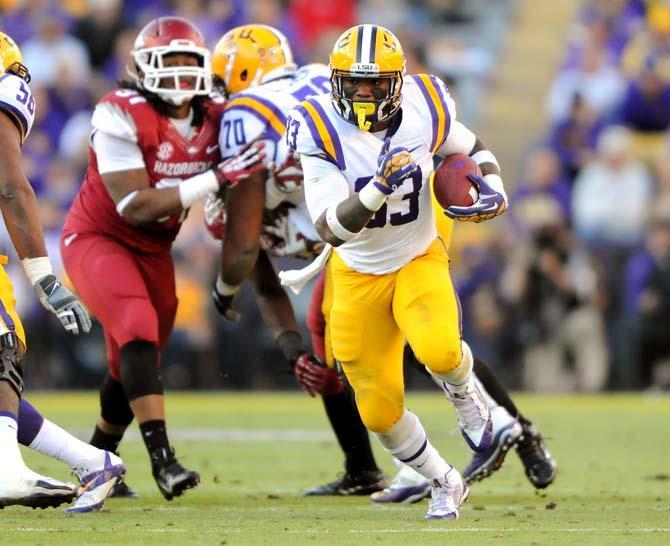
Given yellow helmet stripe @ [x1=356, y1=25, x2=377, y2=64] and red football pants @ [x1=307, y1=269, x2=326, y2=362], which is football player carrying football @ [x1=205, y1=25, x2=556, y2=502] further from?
yellow helmet stripe @ [x1=356, y1=25, x2=377, y2=64]

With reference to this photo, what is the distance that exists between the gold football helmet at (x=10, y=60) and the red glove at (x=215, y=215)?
1224 millimetres

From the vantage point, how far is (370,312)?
5.60 m

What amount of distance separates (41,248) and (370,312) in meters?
1.24

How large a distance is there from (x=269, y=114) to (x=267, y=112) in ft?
0.04

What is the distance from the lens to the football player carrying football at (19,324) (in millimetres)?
5121

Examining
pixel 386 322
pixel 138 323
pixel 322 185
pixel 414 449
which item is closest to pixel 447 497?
pixel 414 449

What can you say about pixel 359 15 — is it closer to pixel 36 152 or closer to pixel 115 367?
pixel 36 152

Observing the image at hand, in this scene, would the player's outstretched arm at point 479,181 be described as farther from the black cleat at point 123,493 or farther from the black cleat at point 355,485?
the black cleat at point 123,493

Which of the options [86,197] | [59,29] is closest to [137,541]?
[86,197]

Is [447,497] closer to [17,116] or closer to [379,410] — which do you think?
[379,410]

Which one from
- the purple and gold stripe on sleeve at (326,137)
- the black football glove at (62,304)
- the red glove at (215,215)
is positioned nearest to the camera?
the black football glove at (62,304)

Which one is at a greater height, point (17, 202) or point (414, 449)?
point (17, 202)

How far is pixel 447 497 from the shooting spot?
547cm

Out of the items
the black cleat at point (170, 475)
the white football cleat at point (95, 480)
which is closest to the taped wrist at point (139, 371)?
the black cleat at point (170, 475)
